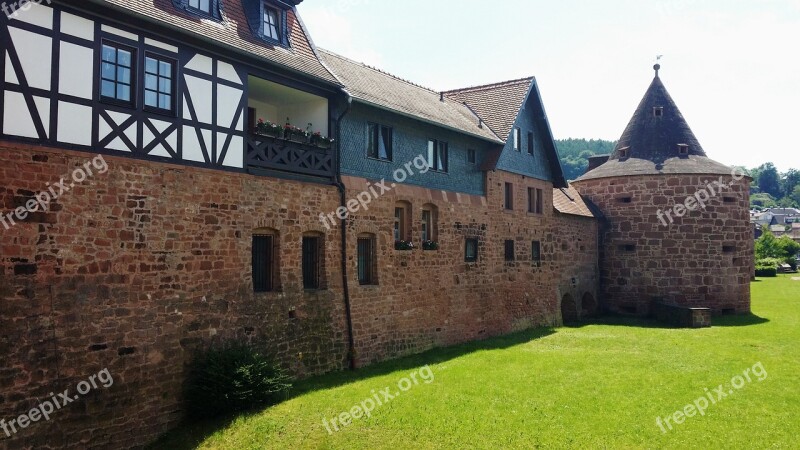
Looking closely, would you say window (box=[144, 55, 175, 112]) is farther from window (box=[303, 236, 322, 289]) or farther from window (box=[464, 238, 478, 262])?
window (box=[464, 238, 478, 262])

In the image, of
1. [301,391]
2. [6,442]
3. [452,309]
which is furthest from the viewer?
[452,309]

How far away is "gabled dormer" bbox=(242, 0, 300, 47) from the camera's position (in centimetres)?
1436

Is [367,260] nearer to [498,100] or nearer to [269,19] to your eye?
[269,19]

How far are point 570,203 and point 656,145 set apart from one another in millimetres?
6419

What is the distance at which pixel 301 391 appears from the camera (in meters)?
13.3

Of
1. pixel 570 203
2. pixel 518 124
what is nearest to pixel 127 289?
pixel 518 124

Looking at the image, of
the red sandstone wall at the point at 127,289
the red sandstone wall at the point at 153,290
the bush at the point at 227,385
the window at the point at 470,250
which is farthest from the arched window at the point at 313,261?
the window at the point at 470,250

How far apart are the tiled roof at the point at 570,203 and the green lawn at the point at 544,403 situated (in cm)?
898

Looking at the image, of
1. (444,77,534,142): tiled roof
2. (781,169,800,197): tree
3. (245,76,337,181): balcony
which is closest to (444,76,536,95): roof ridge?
(444,77,534,142): tiled roof

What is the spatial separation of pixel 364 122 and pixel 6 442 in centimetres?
1093

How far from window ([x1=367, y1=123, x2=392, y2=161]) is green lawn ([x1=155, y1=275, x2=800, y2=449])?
235 inches

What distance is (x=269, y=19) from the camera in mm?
14891

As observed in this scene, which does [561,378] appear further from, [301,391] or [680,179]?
[680,179]

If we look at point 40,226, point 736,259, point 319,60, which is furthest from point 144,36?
point 736,259
